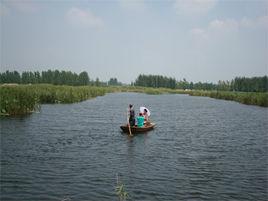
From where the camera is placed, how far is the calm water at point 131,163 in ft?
50.3

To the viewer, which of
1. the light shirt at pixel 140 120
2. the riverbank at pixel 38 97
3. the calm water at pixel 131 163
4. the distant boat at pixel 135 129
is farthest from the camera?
the riverbank at pixel 38 97

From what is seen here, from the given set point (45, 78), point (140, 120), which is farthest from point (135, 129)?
point (45, 78)

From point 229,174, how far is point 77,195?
Result: 766 cm

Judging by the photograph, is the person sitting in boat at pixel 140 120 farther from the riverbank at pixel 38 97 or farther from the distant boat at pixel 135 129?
the riverbank at pixel 38 97

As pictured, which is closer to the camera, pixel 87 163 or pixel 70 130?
pixel 87 163

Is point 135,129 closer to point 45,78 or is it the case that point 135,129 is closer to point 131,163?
point 131,163

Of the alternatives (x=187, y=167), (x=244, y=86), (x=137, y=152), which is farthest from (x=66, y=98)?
(x=244, y=86)

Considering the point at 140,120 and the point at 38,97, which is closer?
the point at 140,120

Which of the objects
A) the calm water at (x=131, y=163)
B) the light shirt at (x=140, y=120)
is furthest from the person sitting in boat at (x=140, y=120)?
the calm water at (x=131, y=163)

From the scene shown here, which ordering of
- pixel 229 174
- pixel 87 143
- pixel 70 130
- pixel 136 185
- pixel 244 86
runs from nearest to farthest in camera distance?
pixel 136 185 < pixel 229 174 < pixel 87 143 < pixel 70 130 < pixel 244 86

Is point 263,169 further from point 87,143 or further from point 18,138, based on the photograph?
point 18,138

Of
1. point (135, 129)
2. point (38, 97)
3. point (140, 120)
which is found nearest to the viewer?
point (135, 129)

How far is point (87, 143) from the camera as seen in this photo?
84.9 ft

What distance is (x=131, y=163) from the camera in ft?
66.2
